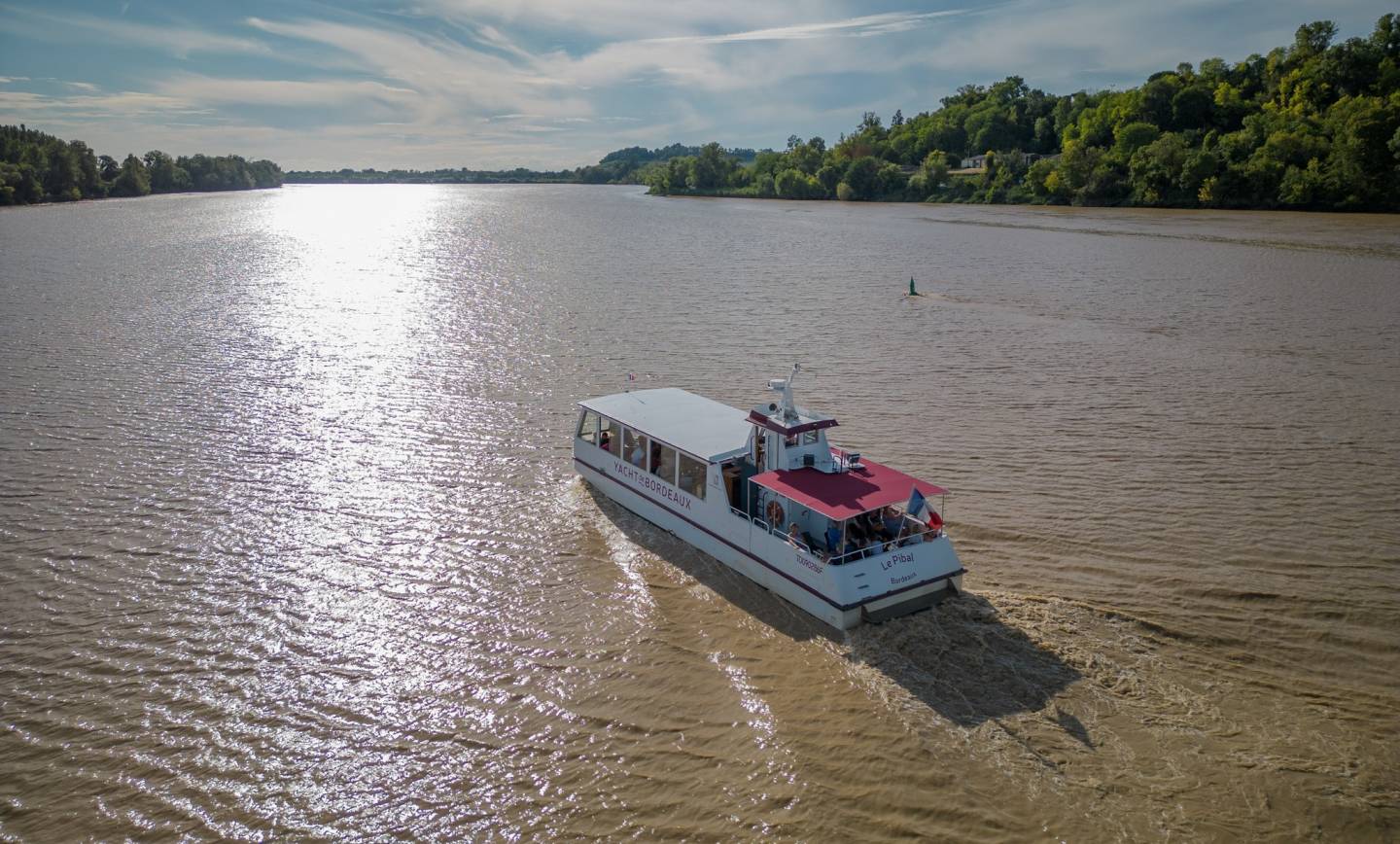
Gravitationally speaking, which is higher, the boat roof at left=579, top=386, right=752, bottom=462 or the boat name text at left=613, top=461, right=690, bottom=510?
the boat roof at left=579, top=386, right=752, bottom=462

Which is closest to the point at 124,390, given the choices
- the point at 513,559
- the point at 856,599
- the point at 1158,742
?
the point at 513,559

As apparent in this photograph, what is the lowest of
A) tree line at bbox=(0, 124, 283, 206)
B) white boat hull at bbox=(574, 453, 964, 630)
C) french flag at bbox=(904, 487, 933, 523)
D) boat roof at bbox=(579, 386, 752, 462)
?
white boat hull at bbox=(574, 453, 964, 630)

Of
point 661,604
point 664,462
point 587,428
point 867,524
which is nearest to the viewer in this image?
point 867,524

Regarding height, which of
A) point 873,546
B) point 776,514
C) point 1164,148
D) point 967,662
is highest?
point 1164,148

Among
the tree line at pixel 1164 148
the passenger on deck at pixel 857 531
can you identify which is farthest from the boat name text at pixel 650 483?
the tree line at pixel 1164 148

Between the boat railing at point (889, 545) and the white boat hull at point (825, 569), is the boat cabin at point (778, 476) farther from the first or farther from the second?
the white boat hull at point (825, 569)

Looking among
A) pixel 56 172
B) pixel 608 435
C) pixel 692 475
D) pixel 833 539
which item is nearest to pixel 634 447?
pixel 608 435

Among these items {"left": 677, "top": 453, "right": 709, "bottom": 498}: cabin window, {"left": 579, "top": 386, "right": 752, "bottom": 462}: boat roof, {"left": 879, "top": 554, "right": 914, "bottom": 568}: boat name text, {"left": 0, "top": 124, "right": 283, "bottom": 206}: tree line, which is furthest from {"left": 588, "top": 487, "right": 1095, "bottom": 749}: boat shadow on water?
{"left": 0, "top": 124, "right": 283, "bottom": 206}: tree line

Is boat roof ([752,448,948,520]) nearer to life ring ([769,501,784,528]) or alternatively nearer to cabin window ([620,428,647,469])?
life ring ([769,501,784,528])

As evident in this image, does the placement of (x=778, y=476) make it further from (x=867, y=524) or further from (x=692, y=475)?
(x=692, y=475)
